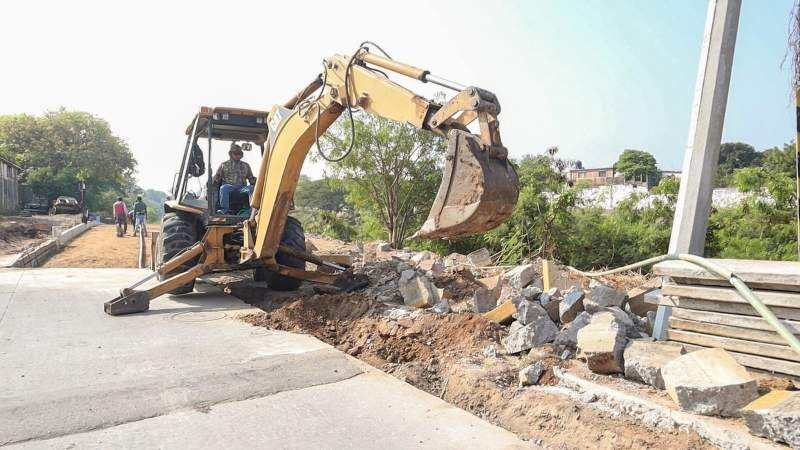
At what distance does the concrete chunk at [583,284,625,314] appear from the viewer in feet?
15.4

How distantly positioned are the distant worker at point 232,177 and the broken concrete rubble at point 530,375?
17.7ft

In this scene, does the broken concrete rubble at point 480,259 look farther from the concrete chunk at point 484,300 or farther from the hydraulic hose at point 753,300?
the hydraulic hose at point 753,300

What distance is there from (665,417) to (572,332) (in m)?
1.27

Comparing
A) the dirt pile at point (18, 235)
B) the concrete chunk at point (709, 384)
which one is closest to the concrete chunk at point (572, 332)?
the concrete chunk at point (709, 384)

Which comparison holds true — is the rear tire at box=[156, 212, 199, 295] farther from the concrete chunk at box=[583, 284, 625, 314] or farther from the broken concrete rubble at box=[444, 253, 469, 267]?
the concrete chunk at box=[583, 284, 625, 314]

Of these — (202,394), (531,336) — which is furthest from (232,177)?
(531,336)

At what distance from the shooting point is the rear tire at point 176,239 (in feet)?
25.2

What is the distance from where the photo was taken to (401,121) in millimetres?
4934

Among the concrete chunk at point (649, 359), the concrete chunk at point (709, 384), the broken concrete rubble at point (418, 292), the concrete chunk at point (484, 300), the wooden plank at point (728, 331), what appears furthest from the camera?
the broken concrete rubble at point (418, 292)

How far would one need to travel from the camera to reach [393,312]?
5840mm

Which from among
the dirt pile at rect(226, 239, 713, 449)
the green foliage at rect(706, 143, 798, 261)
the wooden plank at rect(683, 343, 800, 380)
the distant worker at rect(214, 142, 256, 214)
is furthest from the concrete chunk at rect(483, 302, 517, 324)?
the green foliage at rect(706, 143, 798, 261)

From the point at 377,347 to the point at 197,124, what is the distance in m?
4.56

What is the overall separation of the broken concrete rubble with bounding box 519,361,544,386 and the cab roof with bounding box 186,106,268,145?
578cm

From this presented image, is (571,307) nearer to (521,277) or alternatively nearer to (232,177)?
(521,277)
